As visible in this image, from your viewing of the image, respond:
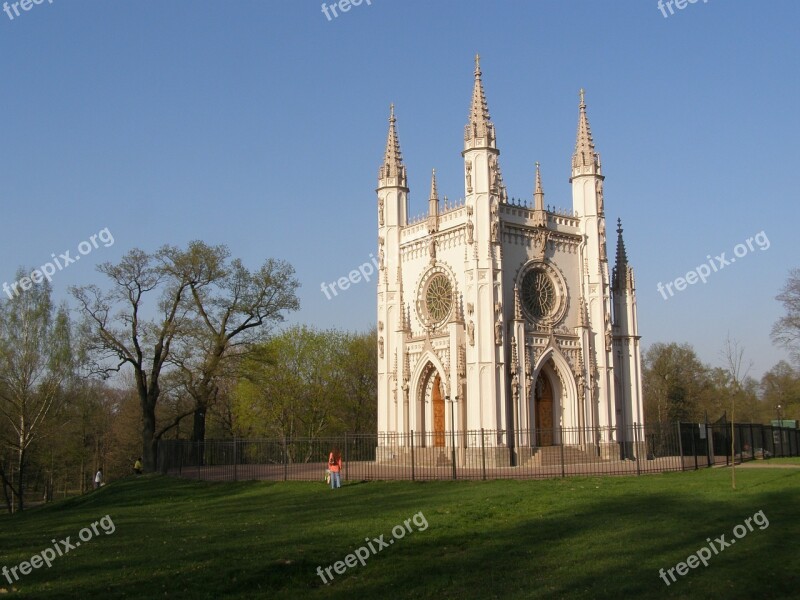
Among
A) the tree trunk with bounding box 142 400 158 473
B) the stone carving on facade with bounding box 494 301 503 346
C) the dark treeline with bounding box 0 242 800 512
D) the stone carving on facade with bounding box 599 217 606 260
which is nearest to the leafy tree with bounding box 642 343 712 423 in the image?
the dark treeline with bounding box 0 242 800 512

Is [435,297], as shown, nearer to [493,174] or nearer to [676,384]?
[493,174]

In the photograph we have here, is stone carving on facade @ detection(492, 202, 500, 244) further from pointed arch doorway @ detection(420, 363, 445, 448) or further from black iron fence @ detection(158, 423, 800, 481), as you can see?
black iron fence @ detection(158, 423, 800, 481)

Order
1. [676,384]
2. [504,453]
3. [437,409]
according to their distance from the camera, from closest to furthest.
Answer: [504,453]
[437,409]
[676,384]

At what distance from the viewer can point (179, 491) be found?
1142 inches

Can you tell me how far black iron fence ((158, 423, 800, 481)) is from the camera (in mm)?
30328

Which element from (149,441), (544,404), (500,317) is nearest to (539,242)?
(500,317)

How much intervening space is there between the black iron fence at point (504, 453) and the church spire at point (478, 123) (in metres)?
14.0

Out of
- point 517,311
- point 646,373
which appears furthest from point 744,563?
point 646,373

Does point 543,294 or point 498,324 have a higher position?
point 543,294

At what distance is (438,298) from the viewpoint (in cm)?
4041

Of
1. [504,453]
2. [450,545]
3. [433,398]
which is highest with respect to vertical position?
[433,398]

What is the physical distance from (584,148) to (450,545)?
1293 inches

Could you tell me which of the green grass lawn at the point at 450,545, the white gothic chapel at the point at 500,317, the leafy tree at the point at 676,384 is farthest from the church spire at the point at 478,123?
the leafy tree at the point at 676,384

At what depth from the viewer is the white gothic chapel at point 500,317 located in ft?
121
